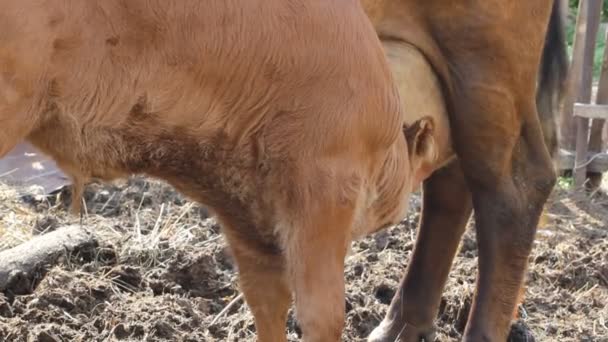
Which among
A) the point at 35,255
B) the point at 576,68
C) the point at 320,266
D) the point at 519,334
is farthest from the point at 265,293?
the point at 576,68

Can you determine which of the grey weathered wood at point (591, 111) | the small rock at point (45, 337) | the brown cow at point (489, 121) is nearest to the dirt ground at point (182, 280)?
the small rock at point (45, 337)

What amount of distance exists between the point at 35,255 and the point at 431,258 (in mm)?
1721

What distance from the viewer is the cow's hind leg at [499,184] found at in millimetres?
4512

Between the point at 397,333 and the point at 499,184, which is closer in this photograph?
the point at 499,184

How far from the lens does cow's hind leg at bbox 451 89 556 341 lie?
14.8ft

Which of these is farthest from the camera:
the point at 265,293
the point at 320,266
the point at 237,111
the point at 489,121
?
the point at 489,121

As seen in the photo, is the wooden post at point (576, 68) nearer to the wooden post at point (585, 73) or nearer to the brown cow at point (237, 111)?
the wooden post at point (585, 73)

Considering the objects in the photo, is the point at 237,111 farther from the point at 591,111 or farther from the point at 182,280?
the point at 591,111

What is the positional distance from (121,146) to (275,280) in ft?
3.42

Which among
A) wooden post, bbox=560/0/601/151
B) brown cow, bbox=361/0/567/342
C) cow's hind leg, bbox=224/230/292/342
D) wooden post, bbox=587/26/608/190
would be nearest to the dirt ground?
brown cow, bbox=361/0/567/342

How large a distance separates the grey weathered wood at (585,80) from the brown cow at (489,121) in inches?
145

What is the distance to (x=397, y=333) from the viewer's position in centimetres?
477

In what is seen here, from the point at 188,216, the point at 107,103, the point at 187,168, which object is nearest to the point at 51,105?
the point at 107,103

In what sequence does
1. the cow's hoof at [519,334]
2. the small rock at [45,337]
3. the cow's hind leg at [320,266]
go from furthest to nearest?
the cow's hoof at [519,334], the small rock at [45,337], the cow's hind leg at [320,266]
